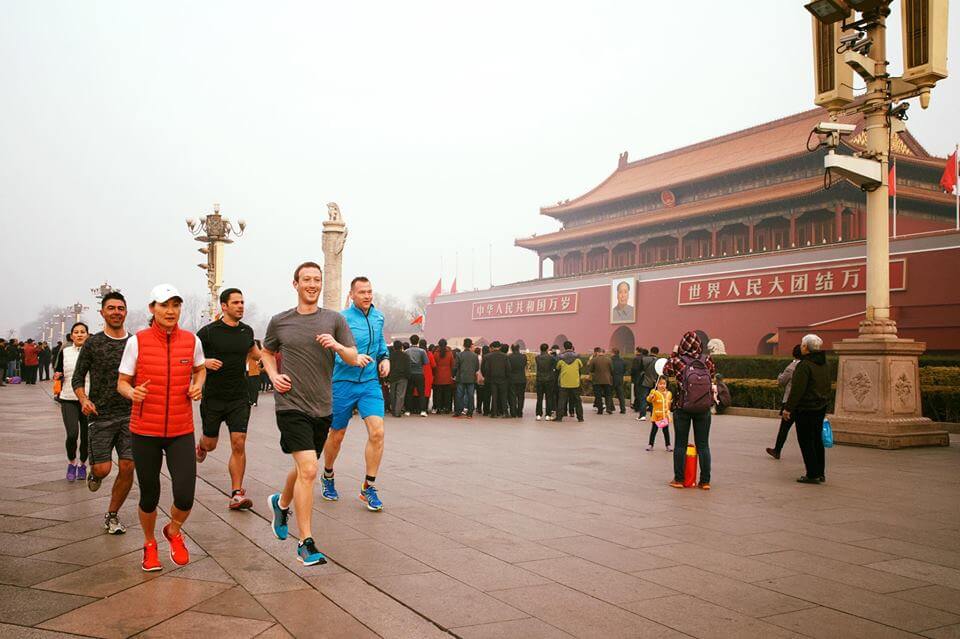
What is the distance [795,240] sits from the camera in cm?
2442

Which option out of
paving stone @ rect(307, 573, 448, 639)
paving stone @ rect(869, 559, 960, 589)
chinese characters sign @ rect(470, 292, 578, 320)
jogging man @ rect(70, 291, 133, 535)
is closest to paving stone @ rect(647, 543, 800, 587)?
paving stone @ rect(869, 559, 960, 589)

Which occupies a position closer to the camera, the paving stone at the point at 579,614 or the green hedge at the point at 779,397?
the paving stone at the point at 579,614

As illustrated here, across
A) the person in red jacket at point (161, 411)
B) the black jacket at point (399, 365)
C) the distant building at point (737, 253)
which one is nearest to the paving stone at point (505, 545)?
the person in red jacket at point (161, 411)

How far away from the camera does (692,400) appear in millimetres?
6172

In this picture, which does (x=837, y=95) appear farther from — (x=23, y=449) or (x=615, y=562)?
(x=23, y=449)

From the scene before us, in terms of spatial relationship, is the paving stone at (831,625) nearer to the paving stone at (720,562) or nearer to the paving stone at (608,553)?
the paving stone at (720,562)

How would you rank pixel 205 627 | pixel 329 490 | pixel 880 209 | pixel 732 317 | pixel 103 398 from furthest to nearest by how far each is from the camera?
pixel 732 317
pixel 880 209
pixel 329 490
pixel 103 398
pixel 205 627

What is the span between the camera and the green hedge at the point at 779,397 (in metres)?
11.9

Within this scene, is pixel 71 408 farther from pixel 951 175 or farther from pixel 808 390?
pixel 951 175

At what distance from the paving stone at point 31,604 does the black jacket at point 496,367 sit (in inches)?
416

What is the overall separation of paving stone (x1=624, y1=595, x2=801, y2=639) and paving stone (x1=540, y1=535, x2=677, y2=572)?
517mm

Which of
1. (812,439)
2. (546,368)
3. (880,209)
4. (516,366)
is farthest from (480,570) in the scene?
(516,366)

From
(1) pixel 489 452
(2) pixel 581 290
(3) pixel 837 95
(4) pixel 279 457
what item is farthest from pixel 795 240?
(4) pixel 279 457

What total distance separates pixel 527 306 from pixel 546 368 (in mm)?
19704
